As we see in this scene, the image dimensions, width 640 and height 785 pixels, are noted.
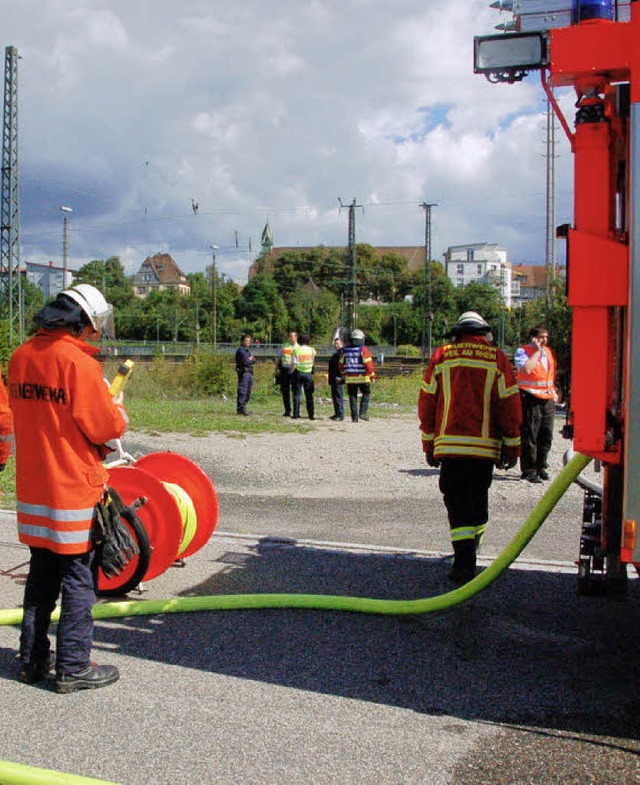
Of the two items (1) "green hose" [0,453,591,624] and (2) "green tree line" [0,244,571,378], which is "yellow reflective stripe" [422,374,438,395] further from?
(2) "green tree line" [0,244,571,378]

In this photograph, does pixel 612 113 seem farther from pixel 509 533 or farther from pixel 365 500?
pixel 365 500

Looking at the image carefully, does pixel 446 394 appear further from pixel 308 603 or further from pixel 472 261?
pixel 472 261

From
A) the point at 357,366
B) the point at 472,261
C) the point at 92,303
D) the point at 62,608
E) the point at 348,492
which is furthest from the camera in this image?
the point at 472,261

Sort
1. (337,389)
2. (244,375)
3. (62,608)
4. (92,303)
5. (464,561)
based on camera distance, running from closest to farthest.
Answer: (62,608), (92,303), (464,561), (337,389), (244,375)

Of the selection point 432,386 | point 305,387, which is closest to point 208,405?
point 305,387

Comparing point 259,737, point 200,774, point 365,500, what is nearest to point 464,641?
point 259,737

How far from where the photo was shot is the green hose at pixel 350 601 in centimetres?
467

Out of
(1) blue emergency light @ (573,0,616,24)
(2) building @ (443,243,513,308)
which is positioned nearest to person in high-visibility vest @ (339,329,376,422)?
(1) blue emergency light @ (573,0,616,24)

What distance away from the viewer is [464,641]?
4902 mm

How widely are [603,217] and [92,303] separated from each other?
2517mm

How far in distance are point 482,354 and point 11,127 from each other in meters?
27.9

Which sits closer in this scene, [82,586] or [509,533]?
[82,586]

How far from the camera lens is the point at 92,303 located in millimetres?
4375

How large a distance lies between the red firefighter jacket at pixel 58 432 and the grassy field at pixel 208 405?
4.71m
